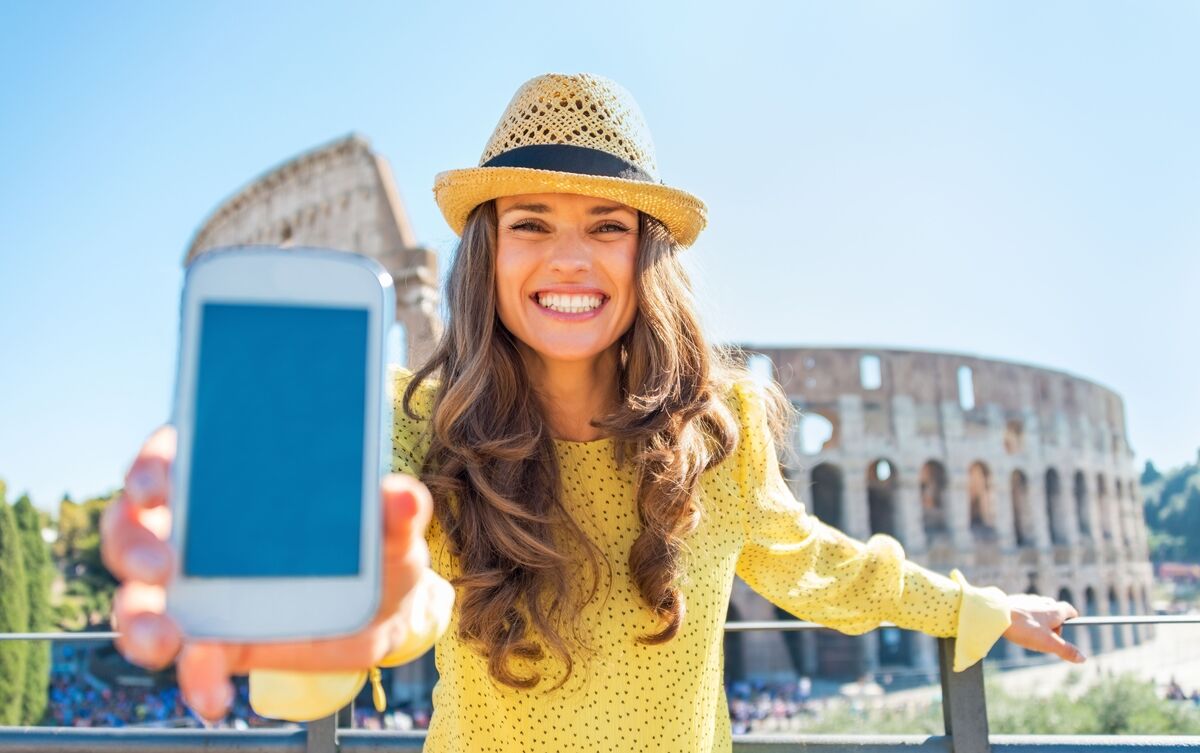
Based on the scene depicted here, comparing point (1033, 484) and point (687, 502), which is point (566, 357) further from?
point (1033, 484)

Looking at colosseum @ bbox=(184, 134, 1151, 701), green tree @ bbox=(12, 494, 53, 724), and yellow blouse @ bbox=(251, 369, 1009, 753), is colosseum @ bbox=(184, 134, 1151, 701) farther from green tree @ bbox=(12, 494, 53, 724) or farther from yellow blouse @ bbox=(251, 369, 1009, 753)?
yellow blouse @ bbox=(251, 369, 1009, 753)

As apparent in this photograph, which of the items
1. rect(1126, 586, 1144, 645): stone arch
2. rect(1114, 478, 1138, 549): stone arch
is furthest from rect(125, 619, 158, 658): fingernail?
rect(1114, 478, 1138, 549): stone arch

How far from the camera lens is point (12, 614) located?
13.8 m

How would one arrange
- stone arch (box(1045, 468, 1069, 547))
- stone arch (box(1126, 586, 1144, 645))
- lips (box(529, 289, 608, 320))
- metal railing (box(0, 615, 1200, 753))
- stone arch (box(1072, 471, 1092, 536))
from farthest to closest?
stone arch (box(1126, 586, 1144, 645)) → stone arch (box(1072, 471, 1092, 536)) → stone arch (box(1045, 468, 1069, 547)) → metal railing (box(0, 615, 1200, 753)) → lips (box(529, 289, 608, 320))

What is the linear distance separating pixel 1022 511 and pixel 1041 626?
2199cm

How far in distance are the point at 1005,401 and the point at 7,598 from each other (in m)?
21.3

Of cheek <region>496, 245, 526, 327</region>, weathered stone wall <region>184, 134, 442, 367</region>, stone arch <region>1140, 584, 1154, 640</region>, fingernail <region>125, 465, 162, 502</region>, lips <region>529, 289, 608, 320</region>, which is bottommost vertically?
stone arch <region>1140, 584, 1154, 640</region>

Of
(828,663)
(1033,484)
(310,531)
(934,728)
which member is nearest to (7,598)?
(934,728)

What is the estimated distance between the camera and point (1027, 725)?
8219 millimetres

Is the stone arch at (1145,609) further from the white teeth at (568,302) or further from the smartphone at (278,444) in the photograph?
the smartphone at (278,444)

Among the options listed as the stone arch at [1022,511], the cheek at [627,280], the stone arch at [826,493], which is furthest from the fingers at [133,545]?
the stone arch at [1022,511]

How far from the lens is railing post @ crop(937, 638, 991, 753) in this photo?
67.6 inches

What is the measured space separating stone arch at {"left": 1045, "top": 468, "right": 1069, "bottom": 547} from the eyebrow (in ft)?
76.6

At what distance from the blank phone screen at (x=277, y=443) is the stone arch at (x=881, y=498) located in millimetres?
19401
